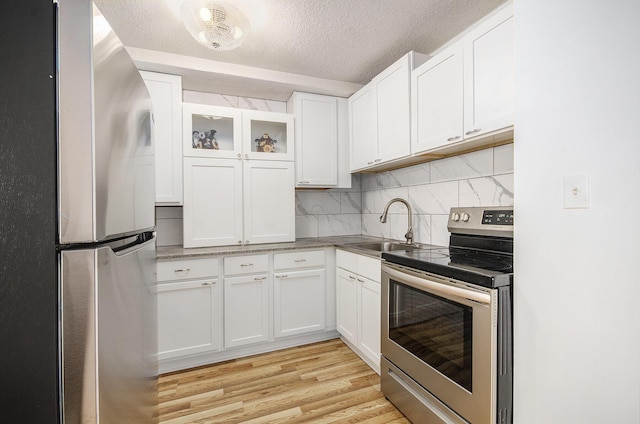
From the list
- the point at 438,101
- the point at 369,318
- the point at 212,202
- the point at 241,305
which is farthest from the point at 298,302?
the point at 438,101

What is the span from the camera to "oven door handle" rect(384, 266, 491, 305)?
3.88 feet

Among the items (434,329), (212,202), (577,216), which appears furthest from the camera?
(212,202)

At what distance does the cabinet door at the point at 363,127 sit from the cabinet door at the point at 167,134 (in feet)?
5.08

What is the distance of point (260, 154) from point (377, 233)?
4.69ft

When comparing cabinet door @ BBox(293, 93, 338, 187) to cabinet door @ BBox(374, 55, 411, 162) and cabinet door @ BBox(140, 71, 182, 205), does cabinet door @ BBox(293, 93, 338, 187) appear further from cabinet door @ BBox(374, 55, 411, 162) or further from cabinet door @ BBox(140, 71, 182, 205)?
cabinet door @ BBox(140, 71, 182, 205)

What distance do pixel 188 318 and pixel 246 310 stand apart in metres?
0.43

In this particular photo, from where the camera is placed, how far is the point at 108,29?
68cm

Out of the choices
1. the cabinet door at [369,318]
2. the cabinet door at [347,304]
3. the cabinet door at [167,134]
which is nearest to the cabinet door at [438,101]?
the cabinet door at [369,318]

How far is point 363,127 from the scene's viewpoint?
8.73 feet

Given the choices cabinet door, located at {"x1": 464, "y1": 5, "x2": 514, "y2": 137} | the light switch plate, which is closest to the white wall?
the light switch plate

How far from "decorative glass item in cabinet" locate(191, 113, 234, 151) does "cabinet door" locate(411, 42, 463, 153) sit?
1568 mm

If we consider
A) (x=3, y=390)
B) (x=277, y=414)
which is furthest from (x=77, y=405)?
(x=277, y=414)

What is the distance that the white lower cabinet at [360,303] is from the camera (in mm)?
2006

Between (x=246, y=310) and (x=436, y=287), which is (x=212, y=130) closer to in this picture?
(x=246, y=310)
